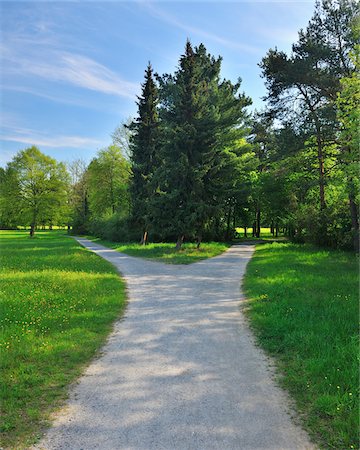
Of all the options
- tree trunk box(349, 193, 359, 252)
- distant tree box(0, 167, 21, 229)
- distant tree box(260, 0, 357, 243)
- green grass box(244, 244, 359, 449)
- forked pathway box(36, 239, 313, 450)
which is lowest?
forked pathway box(36, 239, 313, 450)

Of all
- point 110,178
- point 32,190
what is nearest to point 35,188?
point 32,190

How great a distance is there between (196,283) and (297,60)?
16.5 m

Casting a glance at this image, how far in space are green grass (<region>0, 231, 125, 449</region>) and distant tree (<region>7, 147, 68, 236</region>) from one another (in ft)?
103

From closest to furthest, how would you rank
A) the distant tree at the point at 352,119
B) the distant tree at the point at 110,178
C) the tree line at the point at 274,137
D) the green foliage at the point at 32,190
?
1. the distant tree at the point at 352,119
2. the tree line at the point at 274,137
3. the green foliage at the point at 32,190
4. the distant tree at the point at 110,178

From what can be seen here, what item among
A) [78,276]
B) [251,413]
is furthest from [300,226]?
[251,413]

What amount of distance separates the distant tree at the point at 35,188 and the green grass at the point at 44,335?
103ft

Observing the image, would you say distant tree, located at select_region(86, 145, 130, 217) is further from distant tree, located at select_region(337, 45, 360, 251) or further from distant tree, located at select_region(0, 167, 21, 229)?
distant tree, located at select_region(337, 45, 360, 251)

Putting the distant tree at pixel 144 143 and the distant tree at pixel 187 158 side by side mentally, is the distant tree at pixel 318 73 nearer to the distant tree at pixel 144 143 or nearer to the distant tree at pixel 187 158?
the distant tree at pixel 187 158

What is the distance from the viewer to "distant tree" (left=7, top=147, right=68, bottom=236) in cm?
4112

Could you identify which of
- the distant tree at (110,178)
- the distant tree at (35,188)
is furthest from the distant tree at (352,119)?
the distant tree at (35,188)

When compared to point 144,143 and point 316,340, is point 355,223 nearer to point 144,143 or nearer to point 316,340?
point 316,340

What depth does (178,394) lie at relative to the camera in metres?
4.02

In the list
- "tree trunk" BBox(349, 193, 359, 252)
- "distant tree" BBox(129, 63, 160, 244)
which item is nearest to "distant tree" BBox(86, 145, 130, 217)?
"distant tree" BBox(129, 63, 160, 244)

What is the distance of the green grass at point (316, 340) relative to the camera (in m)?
3.56
